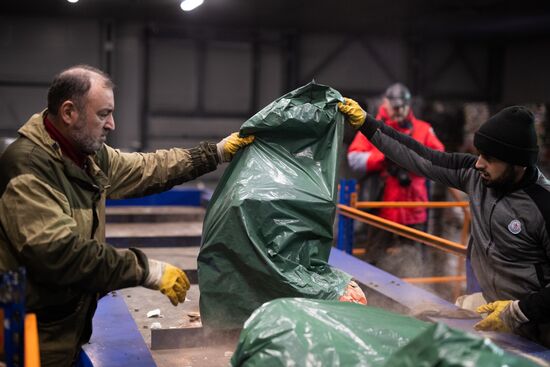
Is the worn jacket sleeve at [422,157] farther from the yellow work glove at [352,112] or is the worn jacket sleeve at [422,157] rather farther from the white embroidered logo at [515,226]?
the white embroidered logo at [515,226]

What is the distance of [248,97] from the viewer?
1461 centimetres

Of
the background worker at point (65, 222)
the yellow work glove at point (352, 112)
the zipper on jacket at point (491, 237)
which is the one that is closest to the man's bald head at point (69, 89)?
the background worker at point (65, 222)

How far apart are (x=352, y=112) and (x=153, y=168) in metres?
1.10

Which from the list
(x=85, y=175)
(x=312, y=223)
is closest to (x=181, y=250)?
(x=312, y=223)

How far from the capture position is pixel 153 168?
3111 millimetres

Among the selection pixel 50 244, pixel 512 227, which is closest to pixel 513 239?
pixel 512 227

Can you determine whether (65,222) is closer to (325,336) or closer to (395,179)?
(325,336)

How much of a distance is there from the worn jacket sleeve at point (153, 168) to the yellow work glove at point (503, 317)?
1535 millimetres

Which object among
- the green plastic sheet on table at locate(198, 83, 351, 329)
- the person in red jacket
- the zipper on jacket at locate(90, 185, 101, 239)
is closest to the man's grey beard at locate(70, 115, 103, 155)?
the zipper on jacket at locate(90, 185, 101, 239)

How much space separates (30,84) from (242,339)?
12378 mm

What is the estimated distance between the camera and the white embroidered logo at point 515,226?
2834mm

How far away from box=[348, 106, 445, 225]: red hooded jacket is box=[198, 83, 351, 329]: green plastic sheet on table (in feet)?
8.84

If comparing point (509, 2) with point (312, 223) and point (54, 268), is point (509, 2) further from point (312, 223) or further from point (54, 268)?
point (54, 268)

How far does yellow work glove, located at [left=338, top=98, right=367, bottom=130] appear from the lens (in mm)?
3348
